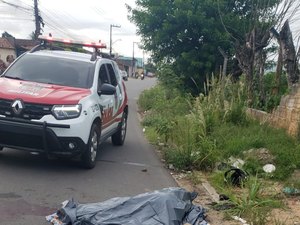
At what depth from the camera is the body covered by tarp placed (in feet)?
14.9

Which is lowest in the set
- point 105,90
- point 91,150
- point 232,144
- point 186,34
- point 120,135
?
point 120,135

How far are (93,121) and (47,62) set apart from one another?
5.48 ft

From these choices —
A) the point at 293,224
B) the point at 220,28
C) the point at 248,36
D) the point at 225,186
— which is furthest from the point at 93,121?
the point at 220,28

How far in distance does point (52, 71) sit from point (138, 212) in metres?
3.91

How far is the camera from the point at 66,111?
662 centimetres

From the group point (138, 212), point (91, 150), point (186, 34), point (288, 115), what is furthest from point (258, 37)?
point (138, 212)

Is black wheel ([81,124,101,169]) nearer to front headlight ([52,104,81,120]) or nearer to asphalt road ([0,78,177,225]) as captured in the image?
asphalt road ([0,78,177,225])

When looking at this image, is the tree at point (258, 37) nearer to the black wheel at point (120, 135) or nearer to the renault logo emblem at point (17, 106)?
the black wheel at point (120, 135)

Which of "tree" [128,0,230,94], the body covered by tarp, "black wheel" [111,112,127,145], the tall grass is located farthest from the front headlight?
"tree" [128,0,230,94]

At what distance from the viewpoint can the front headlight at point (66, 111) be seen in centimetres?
655

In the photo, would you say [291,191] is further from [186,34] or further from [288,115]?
[186,34]

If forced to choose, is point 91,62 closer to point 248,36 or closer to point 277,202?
point 277,202

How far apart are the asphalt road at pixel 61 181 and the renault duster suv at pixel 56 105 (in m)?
0.38

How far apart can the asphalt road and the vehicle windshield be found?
138 centimetres
